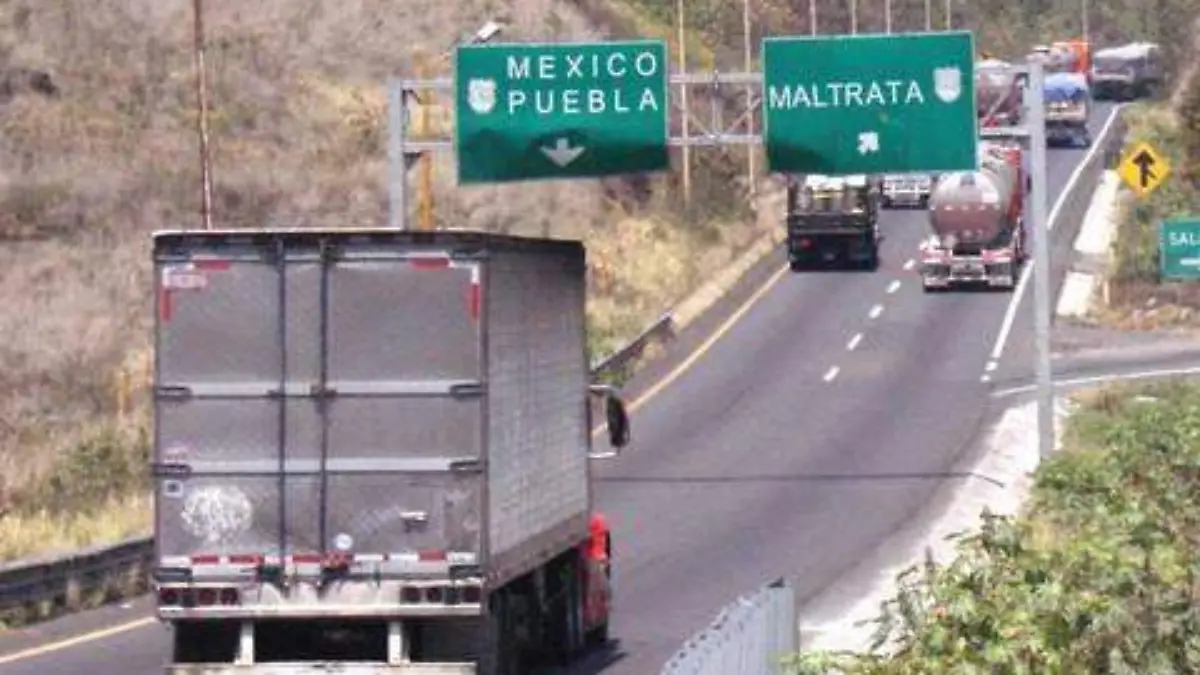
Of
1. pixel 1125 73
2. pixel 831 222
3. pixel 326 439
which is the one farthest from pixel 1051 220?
pixel 326 439

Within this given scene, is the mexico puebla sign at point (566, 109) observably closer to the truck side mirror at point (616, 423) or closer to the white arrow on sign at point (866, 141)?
the white arrow on sign at point (866, 141)

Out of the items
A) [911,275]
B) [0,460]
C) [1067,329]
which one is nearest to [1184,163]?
[911,275]

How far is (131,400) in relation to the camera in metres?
49.6

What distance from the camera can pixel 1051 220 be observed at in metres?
79.1

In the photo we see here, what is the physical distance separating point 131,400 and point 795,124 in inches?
598

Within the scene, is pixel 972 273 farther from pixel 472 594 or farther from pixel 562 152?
pixel 472 594

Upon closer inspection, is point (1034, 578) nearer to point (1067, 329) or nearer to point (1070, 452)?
point (1070, 452)

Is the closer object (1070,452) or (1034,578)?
(1034,578)

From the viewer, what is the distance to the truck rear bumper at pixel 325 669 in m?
20.5

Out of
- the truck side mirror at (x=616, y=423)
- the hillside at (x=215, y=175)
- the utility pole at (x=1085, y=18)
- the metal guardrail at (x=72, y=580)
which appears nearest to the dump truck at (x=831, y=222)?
the hillside at (x=215, y=175)

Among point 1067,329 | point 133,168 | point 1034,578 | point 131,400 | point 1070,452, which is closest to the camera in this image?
point 1034,578

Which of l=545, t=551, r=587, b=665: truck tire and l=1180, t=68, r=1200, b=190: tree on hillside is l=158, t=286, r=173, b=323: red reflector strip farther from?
l=1180, t=68, r=1200, b=190: tree on hillside

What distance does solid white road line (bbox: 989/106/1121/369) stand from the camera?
60.7 m

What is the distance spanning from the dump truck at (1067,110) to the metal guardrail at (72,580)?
69.0 m
